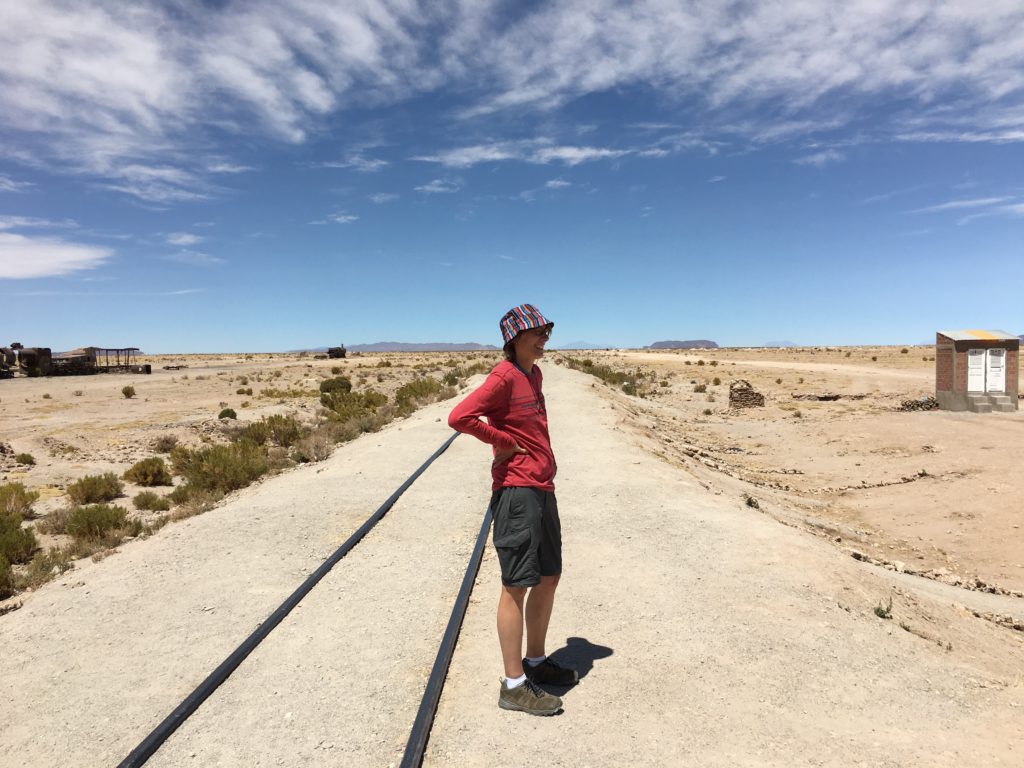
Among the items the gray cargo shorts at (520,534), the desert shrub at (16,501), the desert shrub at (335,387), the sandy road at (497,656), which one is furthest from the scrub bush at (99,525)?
the desert shrub at (335,387)

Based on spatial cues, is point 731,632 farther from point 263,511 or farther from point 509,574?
point 263,511

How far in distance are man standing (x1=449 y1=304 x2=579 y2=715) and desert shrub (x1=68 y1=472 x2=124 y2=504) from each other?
38.1 ft

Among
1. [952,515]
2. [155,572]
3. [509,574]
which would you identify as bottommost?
[952,515]

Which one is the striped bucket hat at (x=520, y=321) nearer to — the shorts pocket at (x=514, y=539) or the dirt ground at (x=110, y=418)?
the shorts pocket at (x=514, y=539)

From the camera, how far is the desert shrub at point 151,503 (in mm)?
11633

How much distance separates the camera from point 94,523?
31.6ft

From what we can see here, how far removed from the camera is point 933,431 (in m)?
18.7

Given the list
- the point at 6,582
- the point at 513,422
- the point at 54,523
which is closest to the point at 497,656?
the point at 513,422

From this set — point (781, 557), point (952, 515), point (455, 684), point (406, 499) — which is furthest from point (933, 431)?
point (455, 684)

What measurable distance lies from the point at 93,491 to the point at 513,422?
12.0 meters

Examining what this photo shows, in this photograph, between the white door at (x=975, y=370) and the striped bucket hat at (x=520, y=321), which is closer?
the striped bucket hat at (x=520, y=321)

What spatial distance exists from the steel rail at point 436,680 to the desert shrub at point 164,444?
15197 millimetres

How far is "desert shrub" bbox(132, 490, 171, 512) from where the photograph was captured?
11633 millimetres

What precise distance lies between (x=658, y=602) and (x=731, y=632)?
0.75 metres
